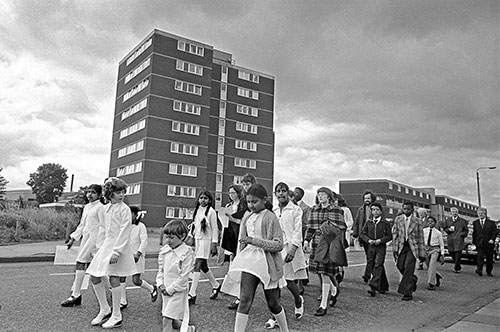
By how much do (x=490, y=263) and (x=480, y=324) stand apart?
8558mm

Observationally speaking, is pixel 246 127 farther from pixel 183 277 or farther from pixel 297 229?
pixel 183 277

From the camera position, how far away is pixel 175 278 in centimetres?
487

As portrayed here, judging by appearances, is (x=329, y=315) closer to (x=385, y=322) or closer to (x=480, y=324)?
(x=385, y=322)

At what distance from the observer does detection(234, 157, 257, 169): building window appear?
57.4 meters

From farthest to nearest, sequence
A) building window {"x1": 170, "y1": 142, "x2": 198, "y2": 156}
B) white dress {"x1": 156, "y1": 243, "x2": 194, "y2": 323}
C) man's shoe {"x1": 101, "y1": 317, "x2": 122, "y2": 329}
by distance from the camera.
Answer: building window {"x1": 170, "y1": 142, "x2": 198, "y2": 156} → man's shoe {"x1": 101, "y1": 317, "x2": 122, "y2": 329} → white dress {"x1": 156, "y1": 243, "x2": 194, "y2": 323}

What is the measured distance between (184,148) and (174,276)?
45725 mm

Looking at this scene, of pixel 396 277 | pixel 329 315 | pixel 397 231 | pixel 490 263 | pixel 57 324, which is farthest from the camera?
pixel 490 263

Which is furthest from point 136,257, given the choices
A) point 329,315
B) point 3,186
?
point 3,186

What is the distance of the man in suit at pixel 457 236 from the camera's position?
50.1 feet

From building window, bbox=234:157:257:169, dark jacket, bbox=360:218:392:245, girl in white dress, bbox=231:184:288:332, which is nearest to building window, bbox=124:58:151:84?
building window, bbox=234:157:257:169

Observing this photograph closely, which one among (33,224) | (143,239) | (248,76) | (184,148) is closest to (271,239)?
(143,239)

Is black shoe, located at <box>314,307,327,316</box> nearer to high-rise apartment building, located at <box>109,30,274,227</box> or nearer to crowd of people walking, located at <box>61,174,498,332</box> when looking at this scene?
crowd of people walking, located at <box>61,174,498,332</box>

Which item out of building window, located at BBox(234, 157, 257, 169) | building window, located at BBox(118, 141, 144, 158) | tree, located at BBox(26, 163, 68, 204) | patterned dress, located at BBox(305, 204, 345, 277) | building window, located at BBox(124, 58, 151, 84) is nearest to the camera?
patterned dress, located at BBox(305, 204, 345, 277)

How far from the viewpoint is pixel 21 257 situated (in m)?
15.0
